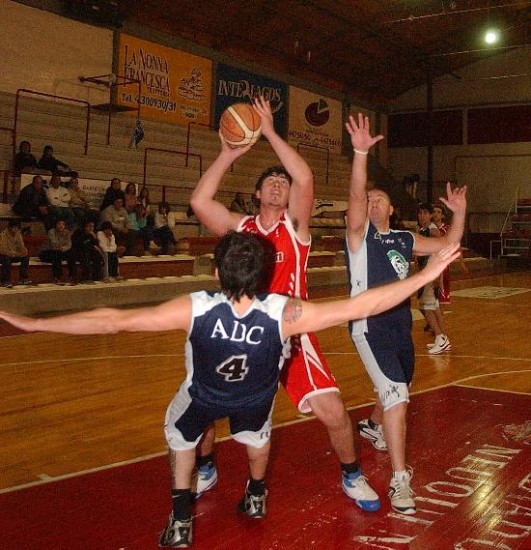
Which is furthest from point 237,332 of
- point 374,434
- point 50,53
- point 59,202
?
point 50,53

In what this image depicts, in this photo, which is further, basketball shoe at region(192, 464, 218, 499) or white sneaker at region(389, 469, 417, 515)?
basketball shoe at region(192, 464, 218, 499)

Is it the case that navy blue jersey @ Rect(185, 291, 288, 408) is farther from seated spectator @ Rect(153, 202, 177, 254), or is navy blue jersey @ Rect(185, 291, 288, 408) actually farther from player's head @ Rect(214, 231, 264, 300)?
seated spectator @ Rect(153, 202, 177, 254)

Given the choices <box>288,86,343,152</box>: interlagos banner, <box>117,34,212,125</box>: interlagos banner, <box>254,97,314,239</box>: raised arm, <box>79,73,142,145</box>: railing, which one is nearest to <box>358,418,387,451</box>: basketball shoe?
<box>254,97,314,239</box>: raised arm

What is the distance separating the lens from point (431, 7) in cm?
2153

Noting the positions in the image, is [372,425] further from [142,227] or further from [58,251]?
[142,227]

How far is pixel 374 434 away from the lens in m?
4.84

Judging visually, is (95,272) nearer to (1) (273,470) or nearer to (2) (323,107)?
(1) (273,470)

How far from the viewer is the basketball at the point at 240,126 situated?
410 cm

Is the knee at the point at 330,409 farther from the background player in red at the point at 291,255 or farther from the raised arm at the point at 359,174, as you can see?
the raised arm at the point at 359,174

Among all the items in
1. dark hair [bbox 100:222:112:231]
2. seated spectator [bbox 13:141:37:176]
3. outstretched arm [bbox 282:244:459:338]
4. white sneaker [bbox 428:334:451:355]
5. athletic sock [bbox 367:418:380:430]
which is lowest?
athletic sock [bbox 367:418:380:430]

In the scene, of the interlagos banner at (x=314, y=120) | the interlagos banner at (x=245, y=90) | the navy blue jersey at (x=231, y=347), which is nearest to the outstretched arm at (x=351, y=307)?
the navy blue jersey at (x=231, y=347)

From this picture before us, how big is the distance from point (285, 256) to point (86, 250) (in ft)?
28.6

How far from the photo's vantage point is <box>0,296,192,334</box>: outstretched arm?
278 cm

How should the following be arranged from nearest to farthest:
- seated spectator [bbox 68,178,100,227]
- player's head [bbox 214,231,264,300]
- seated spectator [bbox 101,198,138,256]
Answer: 1. player's head [bbox 214,231,264,300]
2. seated spectator [bbox 68,178,100,227]
3. seated spectator [bbox 101,198,138,256]
